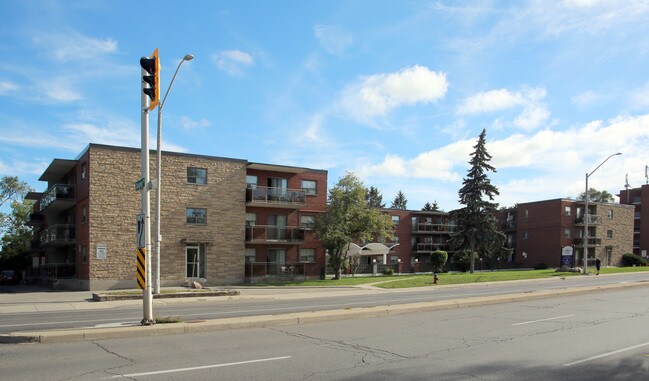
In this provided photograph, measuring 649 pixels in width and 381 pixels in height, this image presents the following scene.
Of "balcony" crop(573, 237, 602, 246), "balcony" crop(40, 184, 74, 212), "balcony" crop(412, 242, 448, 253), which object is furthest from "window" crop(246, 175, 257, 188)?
"balcony" crop(573, 237, 602, 246)

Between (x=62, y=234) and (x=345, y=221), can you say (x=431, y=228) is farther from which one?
(x=62, y=234)

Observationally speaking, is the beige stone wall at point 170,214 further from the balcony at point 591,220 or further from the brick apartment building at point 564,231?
the balcony at point 591,220

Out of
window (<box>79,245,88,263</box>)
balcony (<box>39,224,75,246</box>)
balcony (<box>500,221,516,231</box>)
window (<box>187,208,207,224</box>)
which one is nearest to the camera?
window (<box>79,245,88,263</box>)

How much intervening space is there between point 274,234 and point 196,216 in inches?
265

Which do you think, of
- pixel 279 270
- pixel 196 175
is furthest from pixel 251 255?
pixel 196 175

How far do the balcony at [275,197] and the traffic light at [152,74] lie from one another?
26206 millimetres

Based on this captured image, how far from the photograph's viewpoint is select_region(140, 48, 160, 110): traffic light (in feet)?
40.4

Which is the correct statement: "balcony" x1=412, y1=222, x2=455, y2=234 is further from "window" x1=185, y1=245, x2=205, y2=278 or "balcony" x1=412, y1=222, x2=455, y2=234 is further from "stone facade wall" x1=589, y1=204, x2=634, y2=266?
"window" x1=185, y1=245, x2=205, y2=278

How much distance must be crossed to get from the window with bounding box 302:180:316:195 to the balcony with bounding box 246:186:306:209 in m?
1.77

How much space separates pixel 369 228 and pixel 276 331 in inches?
1156

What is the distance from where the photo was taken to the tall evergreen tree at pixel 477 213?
52844 mm

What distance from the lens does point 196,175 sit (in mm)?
36344

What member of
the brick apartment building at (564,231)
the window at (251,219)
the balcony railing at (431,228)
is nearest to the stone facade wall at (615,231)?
the brick apartment building at (564,231)

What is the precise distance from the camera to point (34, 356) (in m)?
9.02
